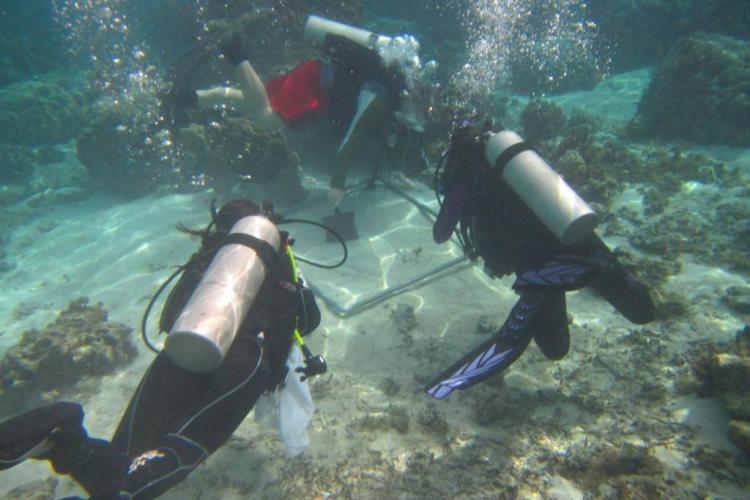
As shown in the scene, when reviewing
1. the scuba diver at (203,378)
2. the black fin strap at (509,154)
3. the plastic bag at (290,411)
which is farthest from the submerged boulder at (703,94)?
the plastic bag at (290,411)

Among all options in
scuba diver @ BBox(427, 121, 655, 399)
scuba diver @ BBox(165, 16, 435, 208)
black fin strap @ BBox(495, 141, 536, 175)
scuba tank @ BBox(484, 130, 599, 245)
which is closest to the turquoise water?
scuba diver @ BBox(427, 121, 655, 399)

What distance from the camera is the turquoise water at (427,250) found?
123 inches

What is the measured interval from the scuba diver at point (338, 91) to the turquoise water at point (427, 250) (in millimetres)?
654

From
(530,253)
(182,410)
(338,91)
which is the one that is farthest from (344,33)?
(182,410)

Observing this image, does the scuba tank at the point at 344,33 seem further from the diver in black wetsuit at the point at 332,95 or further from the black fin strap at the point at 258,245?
the black fin strap at the point at 258,245

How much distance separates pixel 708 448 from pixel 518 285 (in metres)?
1.78

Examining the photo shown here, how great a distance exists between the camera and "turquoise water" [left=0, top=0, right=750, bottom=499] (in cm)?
314

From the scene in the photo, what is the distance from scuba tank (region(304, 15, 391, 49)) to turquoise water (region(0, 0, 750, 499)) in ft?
3.21

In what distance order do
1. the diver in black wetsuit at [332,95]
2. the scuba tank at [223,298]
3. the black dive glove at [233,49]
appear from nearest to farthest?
the scuba tank at [223,298] → the diver in black wetsuit at [332,95] → the black dive glove at [233,49]

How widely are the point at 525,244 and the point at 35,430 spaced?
3692mm

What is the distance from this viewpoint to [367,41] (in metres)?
6.31

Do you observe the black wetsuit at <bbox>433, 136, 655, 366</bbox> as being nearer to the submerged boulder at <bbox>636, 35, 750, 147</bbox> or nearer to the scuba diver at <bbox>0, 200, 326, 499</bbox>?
the scuba diver at <bbox>0, 200, 326, 499</bbox>

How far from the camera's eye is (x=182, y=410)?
2.46 m

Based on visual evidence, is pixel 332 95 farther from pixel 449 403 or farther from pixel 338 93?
pixel 449 403
